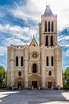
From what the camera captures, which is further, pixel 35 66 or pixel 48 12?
pixel 48 12

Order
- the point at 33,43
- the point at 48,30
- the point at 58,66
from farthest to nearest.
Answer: the point at 33,43 < the point at 48,30 < the point at 58,66

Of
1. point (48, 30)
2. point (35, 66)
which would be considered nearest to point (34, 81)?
point (35, 66)

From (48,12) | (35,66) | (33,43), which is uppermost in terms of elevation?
(48,12)

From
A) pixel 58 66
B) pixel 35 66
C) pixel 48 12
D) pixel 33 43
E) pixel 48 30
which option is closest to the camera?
pixel 58 66

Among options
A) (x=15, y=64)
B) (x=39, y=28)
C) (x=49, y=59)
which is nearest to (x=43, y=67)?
(x=49, y=59)

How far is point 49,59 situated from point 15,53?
9592 mm

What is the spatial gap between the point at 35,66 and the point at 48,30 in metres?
11.9

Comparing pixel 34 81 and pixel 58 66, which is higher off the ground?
pixel 58 66

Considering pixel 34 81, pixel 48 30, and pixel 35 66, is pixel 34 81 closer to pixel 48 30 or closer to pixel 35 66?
pixel 35 66

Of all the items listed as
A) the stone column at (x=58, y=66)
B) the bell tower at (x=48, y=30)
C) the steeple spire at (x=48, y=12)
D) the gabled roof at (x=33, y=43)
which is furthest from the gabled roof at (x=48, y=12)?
the stone column at (x=58, y=66)

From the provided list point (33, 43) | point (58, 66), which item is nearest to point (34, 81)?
point (58, 66)

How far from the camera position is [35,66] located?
6906 centimetres

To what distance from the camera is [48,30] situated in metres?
73.3

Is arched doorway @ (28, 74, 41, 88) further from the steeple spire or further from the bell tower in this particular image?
the steeple spire
